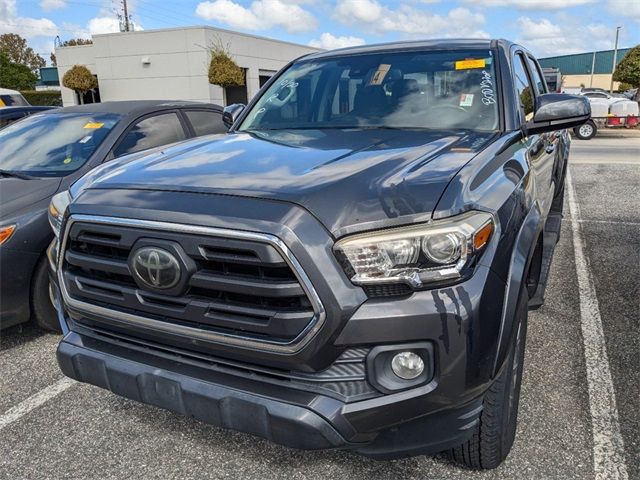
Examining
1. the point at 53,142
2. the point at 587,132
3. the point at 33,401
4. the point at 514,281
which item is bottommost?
the point at 587,132

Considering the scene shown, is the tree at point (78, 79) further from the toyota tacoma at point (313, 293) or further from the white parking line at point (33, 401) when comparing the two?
the toyota tacoma at point (313, 293)

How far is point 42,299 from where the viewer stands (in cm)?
364

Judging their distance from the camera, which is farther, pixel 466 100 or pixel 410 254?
pixel 466 100

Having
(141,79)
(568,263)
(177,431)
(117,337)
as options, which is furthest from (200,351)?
(141,79)

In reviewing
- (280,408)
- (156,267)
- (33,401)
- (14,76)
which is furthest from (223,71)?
(14,76)

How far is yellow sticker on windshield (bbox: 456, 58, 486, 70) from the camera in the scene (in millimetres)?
3197

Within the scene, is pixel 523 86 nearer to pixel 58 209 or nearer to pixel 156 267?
pixel 156 267

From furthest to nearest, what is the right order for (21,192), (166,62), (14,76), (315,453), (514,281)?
(14,76) → (166,62) → (21,192) → (315,453) → (514,281)

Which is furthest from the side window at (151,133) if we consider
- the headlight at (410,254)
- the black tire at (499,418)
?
the black tire at (499,418)

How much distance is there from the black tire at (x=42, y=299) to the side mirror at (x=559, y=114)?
317 centimetres

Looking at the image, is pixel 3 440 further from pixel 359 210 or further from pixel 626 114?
pixel 626 114

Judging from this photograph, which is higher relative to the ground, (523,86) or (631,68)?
(631,68)

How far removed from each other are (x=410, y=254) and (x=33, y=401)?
248 centimetres

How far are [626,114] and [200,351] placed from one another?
2140 centimetres
